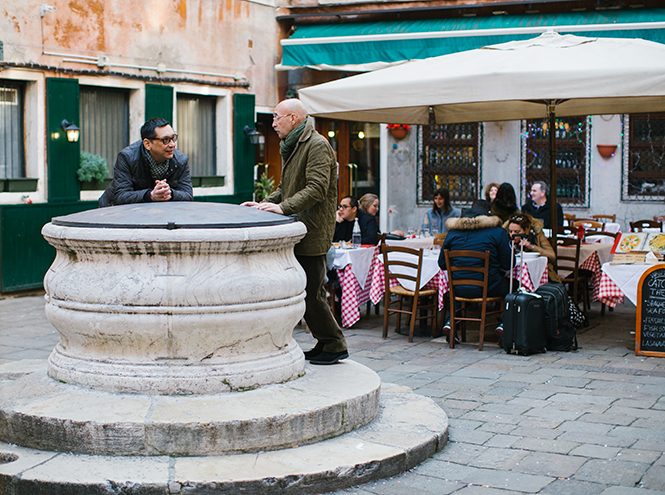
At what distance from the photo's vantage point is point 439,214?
410 inches

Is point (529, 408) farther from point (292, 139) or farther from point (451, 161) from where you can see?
point (451, 161)

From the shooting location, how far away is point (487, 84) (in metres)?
7.17

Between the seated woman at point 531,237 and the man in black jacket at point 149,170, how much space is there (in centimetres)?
364

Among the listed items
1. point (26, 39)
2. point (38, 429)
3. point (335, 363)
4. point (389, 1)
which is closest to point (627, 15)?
point (389, 1)

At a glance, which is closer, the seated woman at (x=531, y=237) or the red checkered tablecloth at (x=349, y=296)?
the seated woman at (x=531, y=237)

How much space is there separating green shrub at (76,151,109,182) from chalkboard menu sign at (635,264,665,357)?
23.9 feet

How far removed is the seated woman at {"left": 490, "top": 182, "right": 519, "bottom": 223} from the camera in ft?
28.5

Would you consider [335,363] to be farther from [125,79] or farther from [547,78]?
[125,79]

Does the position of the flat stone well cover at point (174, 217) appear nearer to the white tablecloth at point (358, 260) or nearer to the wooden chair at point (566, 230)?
the white tablecloth at point (358, 260)

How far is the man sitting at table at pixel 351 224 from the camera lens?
8.95m

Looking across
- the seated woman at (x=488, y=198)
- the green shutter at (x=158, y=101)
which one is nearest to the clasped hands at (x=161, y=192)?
the seated woman at (x=488, y=198)

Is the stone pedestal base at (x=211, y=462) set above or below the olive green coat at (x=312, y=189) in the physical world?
below

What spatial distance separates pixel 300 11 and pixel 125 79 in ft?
14.3

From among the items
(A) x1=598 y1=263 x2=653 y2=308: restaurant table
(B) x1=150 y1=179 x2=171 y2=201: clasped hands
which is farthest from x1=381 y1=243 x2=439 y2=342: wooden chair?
(B) x1=150 y1=179 x2=171 y2=201: clasped hands
